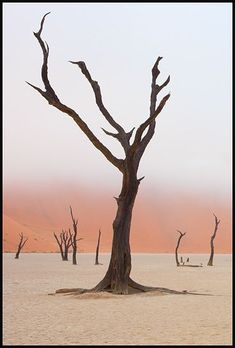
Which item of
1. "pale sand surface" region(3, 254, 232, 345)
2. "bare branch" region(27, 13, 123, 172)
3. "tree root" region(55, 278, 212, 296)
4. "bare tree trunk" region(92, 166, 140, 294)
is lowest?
"tree root" region(55, 278, 212, 296)

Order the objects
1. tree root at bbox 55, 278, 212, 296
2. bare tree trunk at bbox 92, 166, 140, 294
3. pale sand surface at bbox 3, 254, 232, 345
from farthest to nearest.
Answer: bare tree trunk at bbox 92, 166, 140, 294 → tree root at bbox 55, 278, 212, 296 → pale sand surface at bbox 3, 254, 232, 345

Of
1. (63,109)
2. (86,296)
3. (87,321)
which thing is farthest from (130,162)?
(87,321)

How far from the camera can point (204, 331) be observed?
9719 mm

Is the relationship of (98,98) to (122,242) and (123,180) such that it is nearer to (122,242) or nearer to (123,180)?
(123,180)

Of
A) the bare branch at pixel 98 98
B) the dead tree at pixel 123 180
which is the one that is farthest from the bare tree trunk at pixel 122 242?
the bare branch at pixel 98 98

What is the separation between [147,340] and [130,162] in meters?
9.66

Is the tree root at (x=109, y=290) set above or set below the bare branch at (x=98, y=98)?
below

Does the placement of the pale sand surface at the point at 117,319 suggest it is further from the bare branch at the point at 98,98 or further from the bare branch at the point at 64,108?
the bare branch at the point at 98,98

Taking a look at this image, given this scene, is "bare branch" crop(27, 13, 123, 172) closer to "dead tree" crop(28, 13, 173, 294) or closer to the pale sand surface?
"dead tree" crop(28, 13, 173, 294)

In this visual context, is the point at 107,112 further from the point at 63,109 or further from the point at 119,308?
the point at 119,308

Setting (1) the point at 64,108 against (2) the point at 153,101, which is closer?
(1) the point at 64,108

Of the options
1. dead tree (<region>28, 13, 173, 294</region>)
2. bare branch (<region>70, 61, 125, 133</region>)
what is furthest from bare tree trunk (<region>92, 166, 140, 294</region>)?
bare branch (<region>70, 61, 125, 133</region>)

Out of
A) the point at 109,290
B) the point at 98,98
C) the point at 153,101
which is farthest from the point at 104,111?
the point at 109,290

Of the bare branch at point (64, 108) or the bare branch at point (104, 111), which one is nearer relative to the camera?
the bare branch at point (64, 108)
